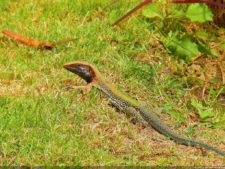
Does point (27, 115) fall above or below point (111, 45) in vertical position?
below

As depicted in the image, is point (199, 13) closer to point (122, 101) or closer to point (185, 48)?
point (185, 48)

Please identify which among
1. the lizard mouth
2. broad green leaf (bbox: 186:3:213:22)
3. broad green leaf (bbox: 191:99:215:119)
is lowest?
broad green leaf (bbox: 191:99:215:119)

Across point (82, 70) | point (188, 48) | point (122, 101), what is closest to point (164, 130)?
point (122, 101)

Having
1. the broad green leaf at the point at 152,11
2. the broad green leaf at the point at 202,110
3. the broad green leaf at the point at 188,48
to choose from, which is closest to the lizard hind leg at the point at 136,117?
the broad green leaf at the point at 202,110

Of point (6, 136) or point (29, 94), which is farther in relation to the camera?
point (29, 94)

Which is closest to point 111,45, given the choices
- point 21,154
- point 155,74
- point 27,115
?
point 155,74

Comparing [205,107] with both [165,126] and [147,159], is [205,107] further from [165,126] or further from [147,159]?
[147,159]

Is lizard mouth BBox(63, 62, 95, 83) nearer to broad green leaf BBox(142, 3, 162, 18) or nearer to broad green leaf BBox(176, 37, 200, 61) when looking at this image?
broad green leaf BBox(176, 37, 200, 61)

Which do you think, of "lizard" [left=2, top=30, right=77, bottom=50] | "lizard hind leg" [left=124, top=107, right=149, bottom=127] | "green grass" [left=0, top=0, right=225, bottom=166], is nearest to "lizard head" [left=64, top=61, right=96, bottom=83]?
"green grass" [left=0, top=0, right=225, bottom=166]
